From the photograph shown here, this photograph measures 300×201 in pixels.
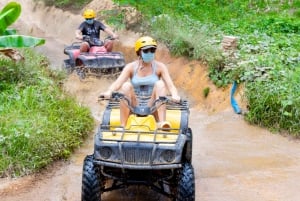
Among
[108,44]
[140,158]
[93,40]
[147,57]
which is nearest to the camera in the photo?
[140,158]

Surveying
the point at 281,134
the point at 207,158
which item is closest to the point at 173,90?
the point at 207,158

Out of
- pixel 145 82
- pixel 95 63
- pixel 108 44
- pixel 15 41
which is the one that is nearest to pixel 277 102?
pixel 145 82

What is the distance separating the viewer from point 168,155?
19.6 feet

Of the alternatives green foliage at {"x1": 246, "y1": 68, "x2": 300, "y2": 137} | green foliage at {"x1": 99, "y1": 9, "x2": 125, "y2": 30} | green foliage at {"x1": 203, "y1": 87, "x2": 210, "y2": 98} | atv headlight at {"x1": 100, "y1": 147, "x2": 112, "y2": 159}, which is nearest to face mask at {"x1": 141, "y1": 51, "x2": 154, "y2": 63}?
atv headlight at {"x1": 100, "y1": 147, "x2": 112, "y2": 159}

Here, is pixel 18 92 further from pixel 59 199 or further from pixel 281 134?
→ pixel 281 134

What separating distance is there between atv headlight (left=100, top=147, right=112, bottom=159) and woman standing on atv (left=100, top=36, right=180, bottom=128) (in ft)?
2.31

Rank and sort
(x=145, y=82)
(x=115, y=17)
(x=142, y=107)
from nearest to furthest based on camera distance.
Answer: (x=142, y=107)
(x=145, y=82)
(x=115, y=17)

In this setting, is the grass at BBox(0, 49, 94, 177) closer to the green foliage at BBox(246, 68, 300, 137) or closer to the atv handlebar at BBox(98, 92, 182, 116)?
the atv handlebar at BBox(98, 92, 182, 116)

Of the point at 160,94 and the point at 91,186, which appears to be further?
the point at 160,94

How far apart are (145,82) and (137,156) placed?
5.04ft

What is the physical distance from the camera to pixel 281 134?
9.14 metres

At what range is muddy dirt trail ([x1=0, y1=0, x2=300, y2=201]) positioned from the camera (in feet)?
23.1

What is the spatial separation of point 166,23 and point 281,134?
19.6ft

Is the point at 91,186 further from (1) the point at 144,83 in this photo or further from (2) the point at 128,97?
(1) the point at 144,83
